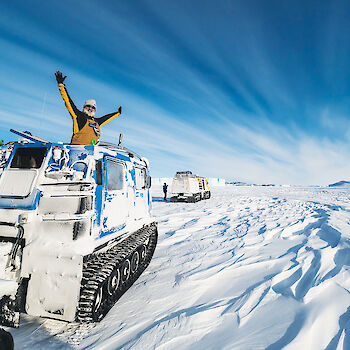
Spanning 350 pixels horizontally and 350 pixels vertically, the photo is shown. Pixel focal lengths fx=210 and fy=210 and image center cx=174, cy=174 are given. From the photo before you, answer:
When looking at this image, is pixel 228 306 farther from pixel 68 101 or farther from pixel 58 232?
pixel 68 101

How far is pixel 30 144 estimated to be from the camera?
2980 mm

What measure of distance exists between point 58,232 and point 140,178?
2224mm

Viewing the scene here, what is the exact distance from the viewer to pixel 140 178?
4543mm

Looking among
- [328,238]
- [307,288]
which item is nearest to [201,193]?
[328,238]

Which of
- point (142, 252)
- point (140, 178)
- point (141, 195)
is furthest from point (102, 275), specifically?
point (140, 178)

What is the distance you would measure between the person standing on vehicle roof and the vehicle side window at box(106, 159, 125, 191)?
0.77m

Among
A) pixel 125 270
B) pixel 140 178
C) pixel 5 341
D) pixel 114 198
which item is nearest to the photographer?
pixel 5 341

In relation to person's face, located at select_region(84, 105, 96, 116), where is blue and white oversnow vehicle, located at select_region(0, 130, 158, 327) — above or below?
below

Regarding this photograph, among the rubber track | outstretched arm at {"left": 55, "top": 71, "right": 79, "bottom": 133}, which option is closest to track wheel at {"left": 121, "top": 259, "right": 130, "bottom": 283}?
the rubber track

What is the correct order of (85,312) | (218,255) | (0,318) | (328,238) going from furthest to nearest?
(328,238) < (218,255) < (85,312) < (0,318)

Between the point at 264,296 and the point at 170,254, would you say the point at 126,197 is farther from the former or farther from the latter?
the point at 264,296

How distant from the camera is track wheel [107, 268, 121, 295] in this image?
9.53 feet

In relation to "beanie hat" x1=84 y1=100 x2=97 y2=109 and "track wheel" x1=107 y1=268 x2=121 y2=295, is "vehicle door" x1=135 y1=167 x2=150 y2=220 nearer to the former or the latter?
"track wheel" x1=107 y1=268 x2=121 y2=295

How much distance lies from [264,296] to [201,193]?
51.6 feet
